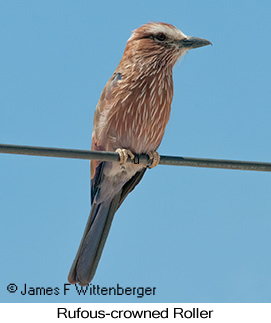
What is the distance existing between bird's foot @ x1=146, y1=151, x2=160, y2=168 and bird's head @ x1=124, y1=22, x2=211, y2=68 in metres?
0.84

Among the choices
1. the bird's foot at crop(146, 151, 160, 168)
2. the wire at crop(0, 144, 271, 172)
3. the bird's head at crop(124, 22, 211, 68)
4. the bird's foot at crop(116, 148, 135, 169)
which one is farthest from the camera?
the bird's head at crop(124, 22, 211, 68)

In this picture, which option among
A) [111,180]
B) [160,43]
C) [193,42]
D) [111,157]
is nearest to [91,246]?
[111,180]

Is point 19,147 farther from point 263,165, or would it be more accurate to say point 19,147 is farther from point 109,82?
point 109,82

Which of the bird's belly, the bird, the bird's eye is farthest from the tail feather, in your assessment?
the bird's eye

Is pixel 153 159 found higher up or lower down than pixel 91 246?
higher up

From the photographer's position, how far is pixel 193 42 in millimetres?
5121

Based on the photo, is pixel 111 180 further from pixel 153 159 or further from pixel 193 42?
pixel 193 42

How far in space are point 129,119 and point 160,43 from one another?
2.79ft

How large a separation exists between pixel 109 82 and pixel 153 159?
0.88 metres

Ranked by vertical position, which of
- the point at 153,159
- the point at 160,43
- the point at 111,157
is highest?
the point at 160,43

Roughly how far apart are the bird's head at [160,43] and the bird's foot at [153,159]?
0.84m

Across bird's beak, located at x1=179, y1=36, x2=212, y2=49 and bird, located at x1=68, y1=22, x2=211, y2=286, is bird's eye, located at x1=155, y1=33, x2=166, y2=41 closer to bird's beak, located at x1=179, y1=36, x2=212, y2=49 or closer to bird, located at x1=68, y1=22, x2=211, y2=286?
bird, located at x1=68, y1=22, x2=211, y2=286

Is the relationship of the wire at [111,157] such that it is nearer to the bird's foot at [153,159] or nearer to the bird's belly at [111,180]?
the bird's foot at [153,159]

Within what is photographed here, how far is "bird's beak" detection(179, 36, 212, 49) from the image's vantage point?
16.8 ft
